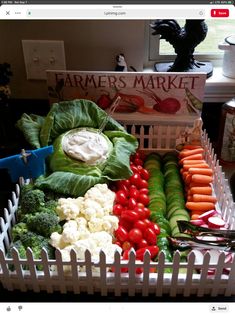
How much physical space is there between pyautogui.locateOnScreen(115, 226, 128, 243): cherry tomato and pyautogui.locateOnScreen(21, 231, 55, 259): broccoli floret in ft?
0.50

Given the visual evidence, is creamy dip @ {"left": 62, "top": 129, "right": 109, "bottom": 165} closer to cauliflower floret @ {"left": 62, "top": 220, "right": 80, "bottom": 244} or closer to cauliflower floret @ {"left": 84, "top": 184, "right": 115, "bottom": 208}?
cauliflower floret @ {"left": 84, "top": 184, "right": 115, "bottom": 208}

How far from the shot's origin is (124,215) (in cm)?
95

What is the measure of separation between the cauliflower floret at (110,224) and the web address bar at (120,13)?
1.50 ft

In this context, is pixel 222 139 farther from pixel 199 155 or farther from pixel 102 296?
pixel 102 296

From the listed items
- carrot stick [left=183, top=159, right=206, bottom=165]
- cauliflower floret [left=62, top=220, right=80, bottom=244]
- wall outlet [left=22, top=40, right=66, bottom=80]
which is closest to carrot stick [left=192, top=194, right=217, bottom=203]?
carrot stick [left=183, top=159, right=206, bottom=165]

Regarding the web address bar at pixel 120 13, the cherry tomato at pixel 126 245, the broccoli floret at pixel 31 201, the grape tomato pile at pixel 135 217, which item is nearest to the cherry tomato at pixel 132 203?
the grape tomato pile at pixel 135 217

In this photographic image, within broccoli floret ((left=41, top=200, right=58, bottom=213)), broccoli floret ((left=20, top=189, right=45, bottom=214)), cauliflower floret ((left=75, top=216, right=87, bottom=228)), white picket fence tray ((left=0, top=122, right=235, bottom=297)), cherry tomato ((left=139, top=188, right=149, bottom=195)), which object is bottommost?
white picket fence tray ((left=0, top=122, right=235, bottom=297))

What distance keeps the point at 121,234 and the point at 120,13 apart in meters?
0.50

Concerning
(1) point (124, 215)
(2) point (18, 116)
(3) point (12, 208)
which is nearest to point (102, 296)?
(1) point (124, 215)

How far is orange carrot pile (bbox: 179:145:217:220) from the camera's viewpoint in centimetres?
100

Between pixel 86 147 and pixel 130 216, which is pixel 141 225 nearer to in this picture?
pixel 130 216

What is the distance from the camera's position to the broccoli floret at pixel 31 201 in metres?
0.93

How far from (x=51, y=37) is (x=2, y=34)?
0.48ft

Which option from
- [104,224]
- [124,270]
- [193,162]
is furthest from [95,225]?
[193,162]
